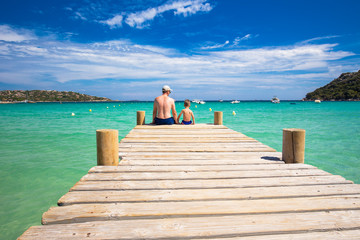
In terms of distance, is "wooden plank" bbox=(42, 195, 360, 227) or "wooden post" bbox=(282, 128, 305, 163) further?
"wooden post" bbox=(282, 128, 305, 163)

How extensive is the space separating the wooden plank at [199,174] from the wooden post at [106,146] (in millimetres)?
369

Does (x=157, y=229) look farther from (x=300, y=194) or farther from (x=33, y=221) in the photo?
(x=33, y=221)

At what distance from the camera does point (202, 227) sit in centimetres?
170

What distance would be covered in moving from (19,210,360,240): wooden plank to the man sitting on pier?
5.29 meters

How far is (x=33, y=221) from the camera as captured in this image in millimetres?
3850


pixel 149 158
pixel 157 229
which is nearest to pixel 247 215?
pixel 157 229

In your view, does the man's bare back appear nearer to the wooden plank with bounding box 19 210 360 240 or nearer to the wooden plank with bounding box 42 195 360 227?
the wooden plank with bounding box 42 195 360 227

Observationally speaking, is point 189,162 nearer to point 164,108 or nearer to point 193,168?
point 193,168

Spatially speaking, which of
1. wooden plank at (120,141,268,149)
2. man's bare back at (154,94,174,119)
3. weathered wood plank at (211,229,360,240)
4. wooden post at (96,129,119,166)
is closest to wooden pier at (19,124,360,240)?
weathered wood plank at (211,229,360,240)

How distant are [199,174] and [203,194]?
Answer: 60 cm

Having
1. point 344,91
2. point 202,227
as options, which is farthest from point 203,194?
point 344,91

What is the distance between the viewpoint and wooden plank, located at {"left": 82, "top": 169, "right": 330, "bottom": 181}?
2.69m

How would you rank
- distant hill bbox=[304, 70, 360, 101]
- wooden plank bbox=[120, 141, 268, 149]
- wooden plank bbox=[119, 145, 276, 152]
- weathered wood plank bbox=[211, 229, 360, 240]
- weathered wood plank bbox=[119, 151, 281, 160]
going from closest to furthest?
weathered wood plank bbox=[211, 229, 360, 240]
weathered wood plank bbox=[119, 151, 281, 160]
wooden plank bbox=[119, 145, 276, 152]
wooden plank bbox=[120, 141, 268, 149]
distant hill bbox=[304, 70, 360, 101]

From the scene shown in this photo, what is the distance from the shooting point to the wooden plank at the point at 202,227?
5.27 feet
